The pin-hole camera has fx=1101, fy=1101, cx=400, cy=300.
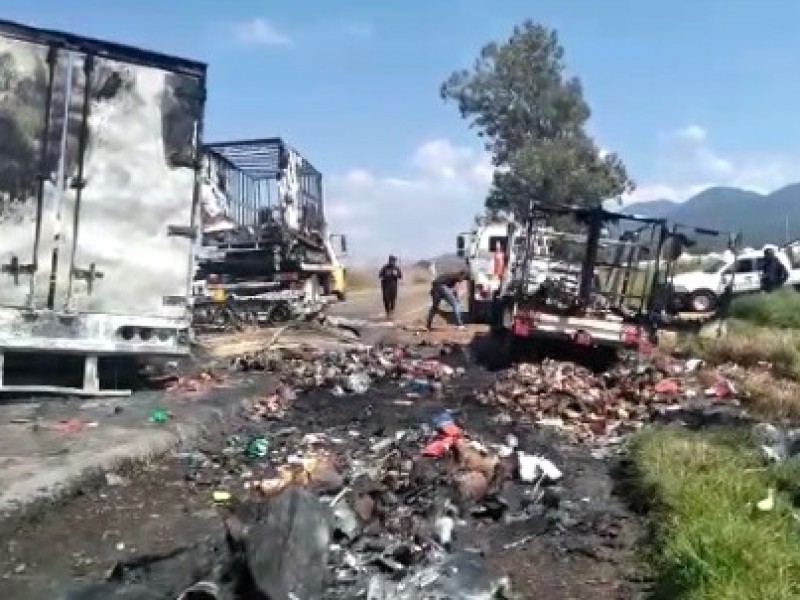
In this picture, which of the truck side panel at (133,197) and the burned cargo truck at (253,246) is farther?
the burned cargo truck at (253,246)

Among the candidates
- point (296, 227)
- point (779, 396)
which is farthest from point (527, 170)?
point (779, 396)

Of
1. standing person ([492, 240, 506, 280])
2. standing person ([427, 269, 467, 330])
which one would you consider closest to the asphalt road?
standing person ([427, 269, 467, 330])

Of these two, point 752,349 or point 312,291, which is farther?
point 312,291

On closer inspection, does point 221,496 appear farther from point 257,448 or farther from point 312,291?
point 312,291

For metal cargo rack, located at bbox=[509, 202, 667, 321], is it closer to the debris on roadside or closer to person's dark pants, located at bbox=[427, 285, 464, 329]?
the debris on roadside

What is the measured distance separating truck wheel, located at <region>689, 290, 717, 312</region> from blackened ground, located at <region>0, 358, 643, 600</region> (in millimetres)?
21064

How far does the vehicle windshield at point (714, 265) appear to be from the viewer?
30312 millimetres

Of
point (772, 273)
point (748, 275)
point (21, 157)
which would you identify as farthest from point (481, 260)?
point (21, 157)

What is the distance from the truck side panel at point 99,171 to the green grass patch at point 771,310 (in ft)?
49.3

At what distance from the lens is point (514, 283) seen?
15.8 meters

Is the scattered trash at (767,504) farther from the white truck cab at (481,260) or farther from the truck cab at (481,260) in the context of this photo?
the truck cab at (481,260)

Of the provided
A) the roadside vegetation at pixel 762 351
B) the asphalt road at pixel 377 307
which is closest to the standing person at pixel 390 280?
the asphalt road at pixel 377 307

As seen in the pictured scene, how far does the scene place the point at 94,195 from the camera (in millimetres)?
9375

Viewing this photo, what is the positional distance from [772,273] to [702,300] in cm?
211
